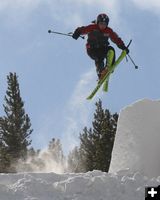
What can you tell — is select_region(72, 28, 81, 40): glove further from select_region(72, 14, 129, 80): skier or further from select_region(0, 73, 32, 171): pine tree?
select_region(0, 73, 32, 171): pine tree

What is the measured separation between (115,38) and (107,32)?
0.37 metres

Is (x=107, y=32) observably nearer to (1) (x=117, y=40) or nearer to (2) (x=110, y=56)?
(1) (x=117, y=40)

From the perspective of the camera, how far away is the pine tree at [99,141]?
1318 inches

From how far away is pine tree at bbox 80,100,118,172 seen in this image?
33466 mm

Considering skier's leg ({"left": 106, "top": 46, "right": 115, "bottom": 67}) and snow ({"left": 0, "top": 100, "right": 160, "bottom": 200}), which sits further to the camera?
skier's leg ({"left": 106, "top": 46, "right": 115, "bottom": 67})

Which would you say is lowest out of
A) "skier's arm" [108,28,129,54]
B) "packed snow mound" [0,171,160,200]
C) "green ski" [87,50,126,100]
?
"packed snow mound" [0,171,160,200]

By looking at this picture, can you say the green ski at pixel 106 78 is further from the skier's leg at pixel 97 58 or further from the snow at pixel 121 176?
the snow at pixel 121 176

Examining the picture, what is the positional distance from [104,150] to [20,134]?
7.68 m

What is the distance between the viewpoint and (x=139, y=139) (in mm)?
14133

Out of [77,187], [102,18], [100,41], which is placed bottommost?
[77,187]

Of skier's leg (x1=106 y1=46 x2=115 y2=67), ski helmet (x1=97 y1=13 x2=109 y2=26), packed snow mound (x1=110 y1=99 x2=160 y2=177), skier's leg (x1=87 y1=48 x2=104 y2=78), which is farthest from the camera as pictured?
Answer: skier's leg (x1=106 y1=46 x2=115 y2=67)

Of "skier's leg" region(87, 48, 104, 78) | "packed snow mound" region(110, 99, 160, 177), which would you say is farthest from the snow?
"skier's leg" region(87, 48, 104, 78)

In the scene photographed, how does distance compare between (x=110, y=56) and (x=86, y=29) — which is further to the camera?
(x=110, y=56)

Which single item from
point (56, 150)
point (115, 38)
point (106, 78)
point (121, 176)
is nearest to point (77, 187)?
point (121, 176)
